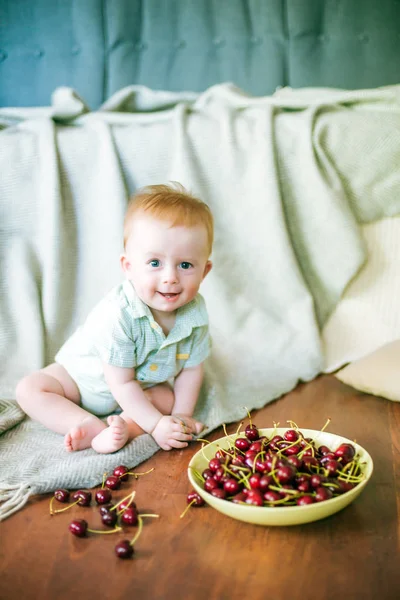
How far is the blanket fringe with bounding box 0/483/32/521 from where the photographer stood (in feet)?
3.16

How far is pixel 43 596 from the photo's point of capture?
759mm

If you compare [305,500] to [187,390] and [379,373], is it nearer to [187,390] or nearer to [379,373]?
[187,390]

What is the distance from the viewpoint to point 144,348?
123 cm

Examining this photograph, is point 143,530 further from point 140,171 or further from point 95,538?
point 140,171

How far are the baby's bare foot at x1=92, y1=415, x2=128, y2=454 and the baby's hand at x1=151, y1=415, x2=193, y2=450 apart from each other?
0.07 m

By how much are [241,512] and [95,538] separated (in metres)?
0.22

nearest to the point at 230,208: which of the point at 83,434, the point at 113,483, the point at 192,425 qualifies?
the point at 192,425

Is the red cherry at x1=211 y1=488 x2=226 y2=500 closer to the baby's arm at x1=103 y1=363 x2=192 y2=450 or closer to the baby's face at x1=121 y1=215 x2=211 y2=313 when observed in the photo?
the baby's arm at x1=103 y1=363 x2=192 y2=450

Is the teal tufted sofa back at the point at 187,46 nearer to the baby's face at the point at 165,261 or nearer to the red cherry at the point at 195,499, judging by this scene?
the baby's face at the point at 165,261

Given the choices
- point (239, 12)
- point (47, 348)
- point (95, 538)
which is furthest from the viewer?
point (239, 12)

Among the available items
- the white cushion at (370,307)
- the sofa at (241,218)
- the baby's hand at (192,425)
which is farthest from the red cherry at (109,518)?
the white cushion at (370,307)

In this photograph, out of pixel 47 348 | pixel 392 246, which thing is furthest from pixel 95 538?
pixel 392 246

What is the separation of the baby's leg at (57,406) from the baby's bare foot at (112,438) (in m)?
0.04

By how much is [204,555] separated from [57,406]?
20.5 inches
